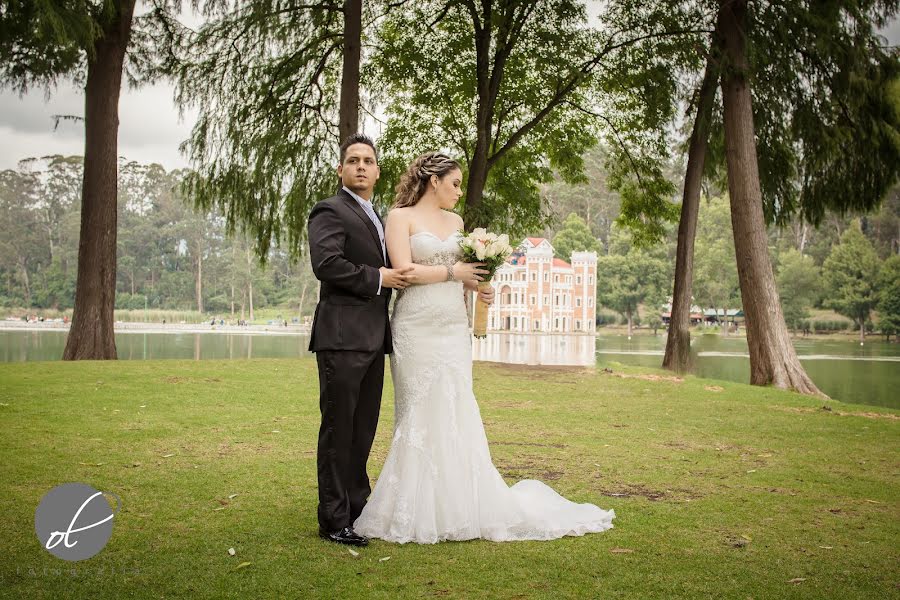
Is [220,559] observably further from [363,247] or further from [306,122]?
[306,122]

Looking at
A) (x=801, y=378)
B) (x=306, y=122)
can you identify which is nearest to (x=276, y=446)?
(x=801, y=378)

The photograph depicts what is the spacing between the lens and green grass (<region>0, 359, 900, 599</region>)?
3.23 metres

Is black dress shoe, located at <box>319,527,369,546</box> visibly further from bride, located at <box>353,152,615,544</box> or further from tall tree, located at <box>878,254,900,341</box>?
tall tree, located at <box>878,254,900,341</box>

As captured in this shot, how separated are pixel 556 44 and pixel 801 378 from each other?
8084 mm

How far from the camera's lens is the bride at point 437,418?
3893mm

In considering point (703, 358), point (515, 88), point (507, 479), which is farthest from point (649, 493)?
point (703, 358)

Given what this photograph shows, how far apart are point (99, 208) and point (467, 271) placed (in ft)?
34.6

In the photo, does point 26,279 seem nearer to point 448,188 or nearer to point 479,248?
point 448,188

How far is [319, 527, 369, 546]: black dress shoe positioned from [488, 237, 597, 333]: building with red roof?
5324cm

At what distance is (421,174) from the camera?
4109 mm

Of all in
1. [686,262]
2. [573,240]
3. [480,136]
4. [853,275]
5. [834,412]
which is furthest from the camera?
[573,240]

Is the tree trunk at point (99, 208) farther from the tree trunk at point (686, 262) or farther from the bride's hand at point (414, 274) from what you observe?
the tree trunk at point (686, 262)

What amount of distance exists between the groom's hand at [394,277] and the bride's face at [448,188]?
464 millimetres

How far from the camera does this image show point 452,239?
4.13 meters
